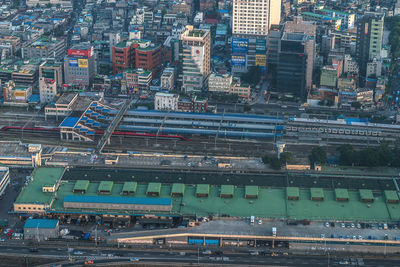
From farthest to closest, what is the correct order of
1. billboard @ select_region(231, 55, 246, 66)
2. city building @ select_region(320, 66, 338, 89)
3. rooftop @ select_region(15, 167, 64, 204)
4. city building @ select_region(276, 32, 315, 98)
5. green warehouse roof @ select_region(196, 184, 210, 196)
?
billboard @ select_region(231, 55, 246, 66) < city building @ select_region(320, 66, 338, 89) < city building @ select_region(276, 32, 315, 98) < green warehouse roof @ select_region(196, 184, 210, 196) < rooftop @ select_region(15, 167, 64, 204)

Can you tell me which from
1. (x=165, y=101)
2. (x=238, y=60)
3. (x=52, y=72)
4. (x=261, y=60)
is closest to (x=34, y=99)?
(x=52, y=72)

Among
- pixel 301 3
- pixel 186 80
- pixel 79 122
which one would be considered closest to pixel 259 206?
pixel 79 122

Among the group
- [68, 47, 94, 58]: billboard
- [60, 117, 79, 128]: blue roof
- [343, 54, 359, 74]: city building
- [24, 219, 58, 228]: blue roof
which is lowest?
[24, 219, 58, 228]: blue roof

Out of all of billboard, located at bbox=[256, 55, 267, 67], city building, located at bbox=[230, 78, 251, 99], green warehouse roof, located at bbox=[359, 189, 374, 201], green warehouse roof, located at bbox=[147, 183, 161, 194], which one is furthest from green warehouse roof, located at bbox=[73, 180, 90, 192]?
billboard, located at bbox=[256, 55, 267, 67]

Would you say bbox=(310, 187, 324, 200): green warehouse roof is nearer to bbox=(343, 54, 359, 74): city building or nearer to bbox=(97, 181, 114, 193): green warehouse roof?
bbox=(97, 181, 114, 193): green warehouse roof

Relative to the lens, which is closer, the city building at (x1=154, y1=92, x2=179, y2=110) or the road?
the road

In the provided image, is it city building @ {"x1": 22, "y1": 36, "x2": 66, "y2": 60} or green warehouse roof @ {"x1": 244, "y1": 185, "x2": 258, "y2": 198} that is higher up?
city building @ {"x1": 22, "y1": 36, "x2": 66, "y2": 60}
